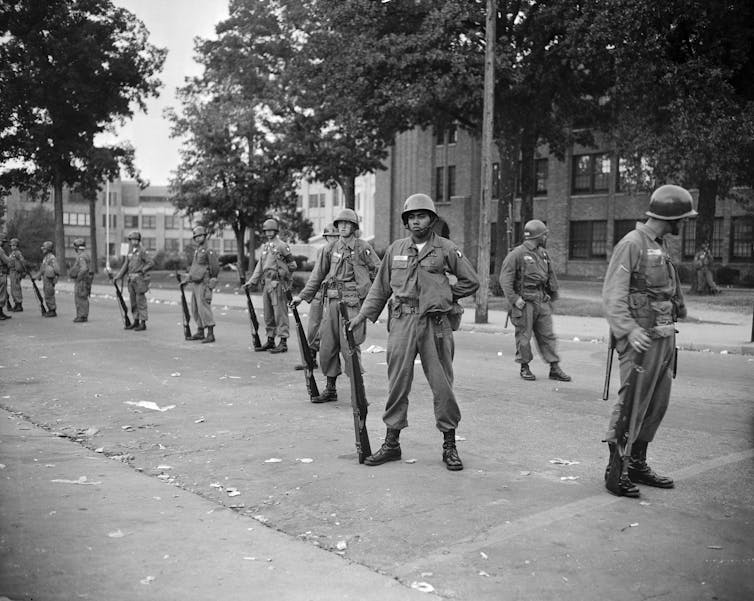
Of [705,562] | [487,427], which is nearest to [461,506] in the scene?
[705,562]

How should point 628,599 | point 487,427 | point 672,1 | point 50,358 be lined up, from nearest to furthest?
point 628,599
point 487,427
point 50,358
point 672,1

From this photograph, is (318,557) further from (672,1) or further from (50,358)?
(672,1)

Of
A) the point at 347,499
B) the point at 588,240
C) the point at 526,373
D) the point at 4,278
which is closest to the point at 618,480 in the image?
the point at 347,499

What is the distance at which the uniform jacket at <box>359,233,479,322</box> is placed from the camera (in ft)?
21.1

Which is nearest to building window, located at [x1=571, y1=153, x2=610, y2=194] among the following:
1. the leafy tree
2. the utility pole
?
the leafy tree

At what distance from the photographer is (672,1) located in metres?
23.6

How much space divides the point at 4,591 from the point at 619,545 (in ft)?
10.3

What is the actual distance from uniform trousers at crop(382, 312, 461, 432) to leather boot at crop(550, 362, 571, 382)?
4762 mm

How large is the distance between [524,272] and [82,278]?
40.2 ft

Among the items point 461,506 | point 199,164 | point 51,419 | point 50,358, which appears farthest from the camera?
point 199,164

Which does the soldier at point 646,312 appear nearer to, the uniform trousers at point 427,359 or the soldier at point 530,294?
the uniform trousers at point 427,359

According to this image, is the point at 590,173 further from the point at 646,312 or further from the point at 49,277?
the point at 646,312

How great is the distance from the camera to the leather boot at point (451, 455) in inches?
248

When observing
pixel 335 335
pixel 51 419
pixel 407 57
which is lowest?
pixel 51 419
